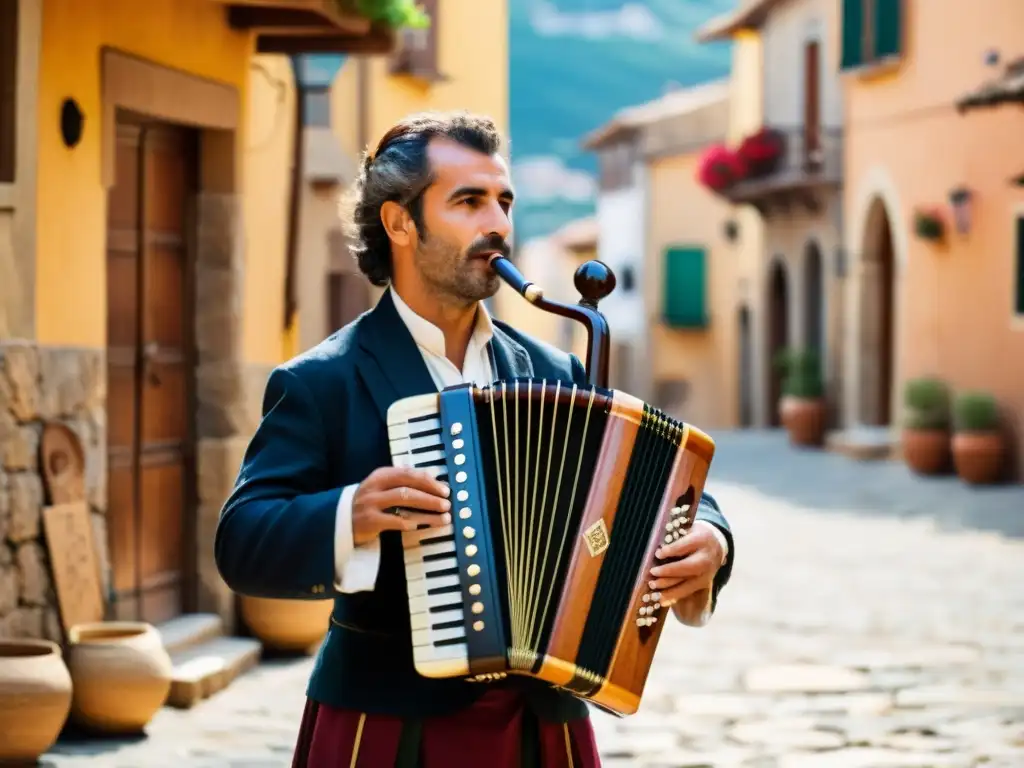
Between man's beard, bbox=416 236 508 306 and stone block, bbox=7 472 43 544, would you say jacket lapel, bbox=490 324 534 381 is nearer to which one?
man's beard, bbox=416 236 508 306

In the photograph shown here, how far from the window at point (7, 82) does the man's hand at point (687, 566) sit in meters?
4.15

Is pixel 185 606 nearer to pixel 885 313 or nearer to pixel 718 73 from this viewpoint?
pixel 885 313

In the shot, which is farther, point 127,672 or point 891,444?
point 891,444

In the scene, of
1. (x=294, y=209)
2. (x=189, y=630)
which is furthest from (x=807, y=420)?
(x=189, y=630)

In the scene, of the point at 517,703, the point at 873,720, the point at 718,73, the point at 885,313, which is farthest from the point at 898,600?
the point at 718,73

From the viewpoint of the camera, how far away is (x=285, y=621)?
8312 mm

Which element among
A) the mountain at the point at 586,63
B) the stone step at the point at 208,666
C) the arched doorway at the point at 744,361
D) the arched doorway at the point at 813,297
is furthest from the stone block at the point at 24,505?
the mountain at the point at 586,63

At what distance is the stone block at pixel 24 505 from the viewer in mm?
6406

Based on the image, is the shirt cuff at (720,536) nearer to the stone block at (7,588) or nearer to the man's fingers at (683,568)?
the man's fingers at (683,568)

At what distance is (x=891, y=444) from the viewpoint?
2020 centimetres

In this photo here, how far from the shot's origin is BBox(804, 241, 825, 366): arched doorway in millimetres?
25594

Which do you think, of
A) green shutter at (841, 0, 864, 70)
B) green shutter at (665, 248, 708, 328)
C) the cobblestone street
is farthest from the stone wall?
green shutter at (665, 248, 708, 328)

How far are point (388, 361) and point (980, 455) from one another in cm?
1459

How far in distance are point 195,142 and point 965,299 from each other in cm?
1201
